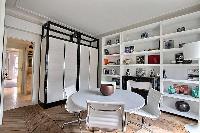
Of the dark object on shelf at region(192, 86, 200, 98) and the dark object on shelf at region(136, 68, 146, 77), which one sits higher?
the dark object on shelf at region(136, 68, 146, 77)

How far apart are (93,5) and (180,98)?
3215 mm

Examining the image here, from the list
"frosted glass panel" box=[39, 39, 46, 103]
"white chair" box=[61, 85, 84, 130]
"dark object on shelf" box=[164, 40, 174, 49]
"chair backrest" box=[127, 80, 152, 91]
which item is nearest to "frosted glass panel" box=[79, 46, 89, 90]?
"frosted glass panel" box=[39, 39, 46, 103]

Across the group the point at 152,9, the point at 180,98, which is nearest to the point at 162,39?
the point at 152,9

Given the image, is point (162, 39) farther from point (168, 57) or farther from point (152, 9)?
point (152, 9)

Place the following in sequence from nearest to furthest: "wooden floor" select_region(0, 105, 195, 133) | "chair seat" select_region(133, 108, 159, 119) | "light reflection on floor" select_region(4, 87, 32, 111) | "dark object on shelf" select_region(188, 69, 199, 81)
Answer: "chair seat" select_region(133, 108, 159, 119) < "wooden floor" select_region(0, 105, 195, 133) < "dark object on shelf" select_region(188, 69, 199, 81) < "light reflection on floor" select_region(4, 87, 32, 111)

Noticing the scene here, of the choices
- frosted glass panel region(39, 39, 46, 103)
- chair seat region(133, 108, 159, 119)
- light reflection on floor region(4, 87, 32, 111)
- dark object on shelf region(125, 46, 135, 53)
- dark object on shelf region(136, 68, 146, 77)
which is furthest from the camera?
dark object on shelf region(125, 46, 135, 53)

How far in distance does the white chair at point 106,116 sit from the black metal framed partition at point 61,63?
1734 mm

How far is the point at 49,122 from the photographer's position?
308 cm

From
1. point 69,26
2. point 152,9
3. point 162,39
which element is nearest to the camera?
point 152,9

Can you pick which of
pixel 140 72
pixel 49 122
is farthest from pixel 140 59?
pixel 49 122

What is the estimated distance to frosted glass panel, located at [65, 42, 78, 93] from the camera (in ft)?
15.5

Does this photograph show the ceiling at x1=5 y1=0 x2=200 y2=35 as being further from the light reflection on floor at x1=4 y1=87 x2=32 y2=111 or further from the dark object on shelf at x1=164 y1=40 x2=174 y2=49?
the light reflection on floor at x1=4 y1=87 x2=32 y2=111

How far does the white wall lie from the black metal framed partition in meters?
0.17

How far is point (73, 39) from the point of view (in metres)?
5.27
